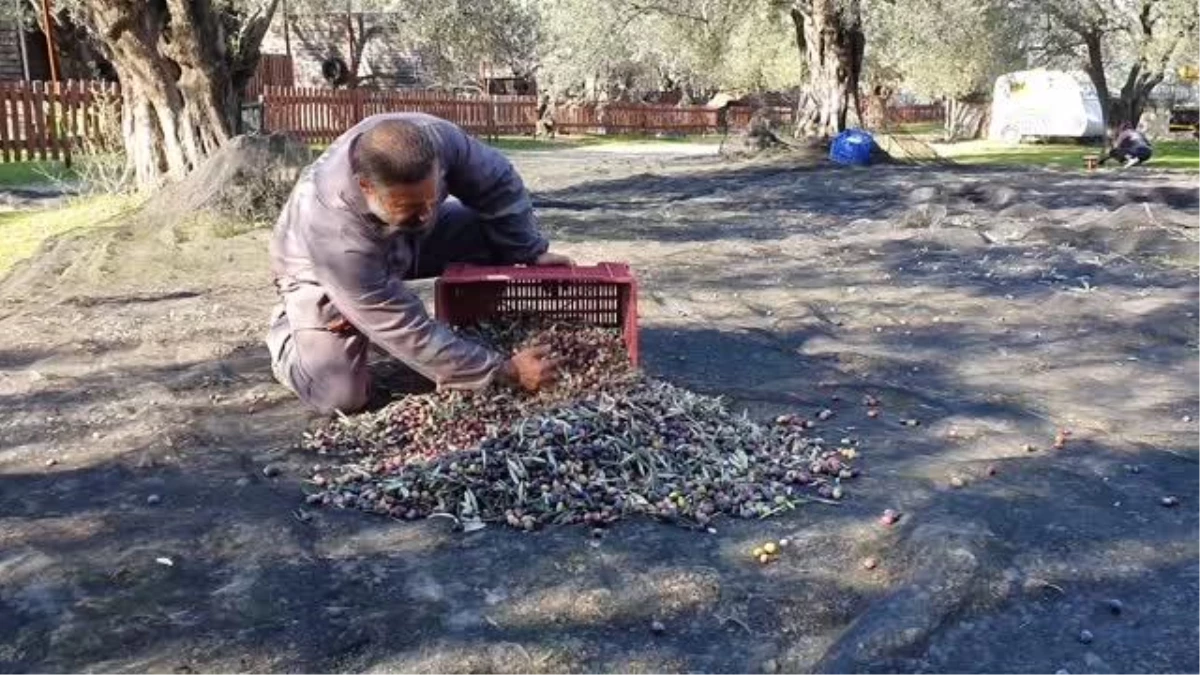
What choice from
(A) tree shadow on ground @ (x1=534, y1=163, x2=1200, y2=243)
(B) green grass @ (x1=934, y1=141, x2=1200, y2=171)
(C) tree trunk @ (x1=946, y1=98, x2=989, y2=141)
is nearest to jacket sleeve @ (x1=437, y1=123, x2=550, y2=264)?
(A) tree shadow on ground @ (x1=534, y1=163, x2=1200, y2=243)

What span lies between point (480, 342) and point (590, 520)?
116cm

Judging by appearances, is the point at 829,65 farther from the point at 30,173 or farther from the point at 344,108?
the point at 30,173

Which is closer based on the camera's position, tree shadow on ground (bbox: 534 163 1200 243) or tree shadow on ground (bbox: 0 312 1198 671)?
tree shadow on ground (bbox: 0 312 1198 671)

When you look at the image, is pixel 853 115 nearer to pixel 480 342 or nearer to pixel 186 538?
pixel 480 342

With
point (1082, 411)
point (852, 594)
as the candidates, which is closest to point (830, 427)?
point (1082, 411)

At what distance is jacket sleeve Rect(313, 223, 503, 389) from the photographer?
12.0 ft

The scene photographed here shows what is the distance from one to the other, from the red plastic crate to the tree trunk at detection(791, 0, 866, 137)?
15.3 m

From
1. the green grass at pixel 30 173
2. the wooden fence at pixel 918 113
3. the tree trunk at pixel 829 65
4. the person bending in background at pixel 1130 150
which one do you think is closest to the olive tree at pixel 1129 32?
the person bending in background at pixel 1130 150

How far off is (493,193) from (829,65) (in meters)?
Answer: 15.8

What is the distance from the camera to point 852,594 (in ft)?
9.06

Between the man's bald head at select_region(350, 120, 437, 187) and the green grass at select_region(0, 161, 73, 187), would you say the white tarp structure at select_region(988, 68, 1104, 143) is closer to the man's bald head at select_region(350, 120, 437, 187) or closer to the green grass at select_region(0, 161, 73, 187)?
the green grass at select_region(0, 161, 73, 187)

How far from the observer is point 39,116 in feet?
53.8

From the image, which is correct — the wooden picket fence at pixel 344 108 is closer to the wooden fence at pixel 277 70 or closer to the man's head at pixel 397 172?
the wooden fence at pixel 277 70

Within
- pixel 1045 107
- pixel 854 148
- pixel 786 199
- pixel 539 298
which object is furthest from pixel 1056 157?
pixel 539 298
